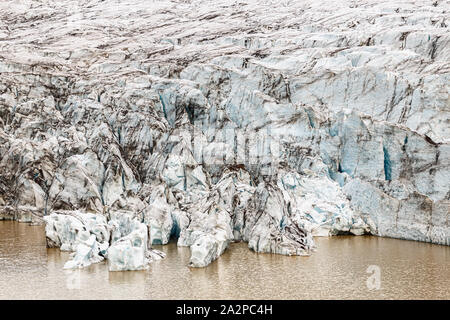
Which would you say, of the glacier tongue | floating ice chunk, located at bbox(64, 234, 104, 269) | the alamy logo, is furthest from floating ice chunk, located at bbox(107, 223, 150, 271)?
the alamy logo

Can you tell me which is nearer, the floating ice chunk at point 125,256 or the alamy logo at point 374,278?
the alamy logo at point 374,278

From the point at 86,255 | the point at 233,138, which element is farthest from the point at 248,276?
the point at 233,138

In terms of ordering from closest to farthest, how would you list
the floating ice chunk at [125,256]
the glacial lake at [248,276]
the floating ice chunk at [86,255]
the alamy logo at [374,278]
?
the glacial lake at [248,276] < the alamy logo at [374,278] < the floating ice chunk at [125,256] < the floating ice chunk at [86,255]

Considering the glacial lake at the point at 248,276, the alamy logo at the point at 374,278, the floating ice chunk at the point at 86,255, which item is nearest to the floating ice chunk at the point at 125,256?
the glacial lake at the point at 248,276

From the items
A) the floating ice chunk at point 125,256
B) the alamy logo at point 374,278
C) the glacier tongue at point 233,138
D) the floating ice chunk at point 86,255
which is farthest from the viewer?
the glacier tongue at point 233,138

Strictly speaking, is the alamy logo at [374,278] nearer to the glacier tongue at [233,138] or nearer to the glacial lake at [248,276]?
the glacial lake at [248,276]
